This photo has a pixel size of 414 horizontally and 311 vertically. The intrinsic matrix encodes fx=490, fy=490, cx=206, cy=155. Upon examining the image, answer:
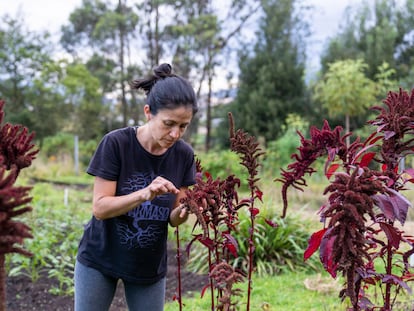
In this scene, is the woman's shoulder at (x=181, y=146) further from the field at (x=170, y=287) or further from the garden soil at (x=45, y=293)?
the garden soil at (x=45, y=293)

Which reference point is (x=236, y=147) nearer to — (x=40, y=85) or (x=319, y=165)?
(x=319, y=165)

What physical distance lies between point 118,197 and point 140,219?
0.29 meters

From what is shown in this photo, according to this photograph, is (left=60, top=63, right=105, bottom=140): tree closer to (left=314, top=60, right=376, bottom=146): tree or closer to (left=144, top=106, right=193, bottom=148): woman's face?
(left=314, top=60, right=376, bottom=146): tree

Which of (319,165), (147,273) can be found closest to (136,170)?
(147,273)

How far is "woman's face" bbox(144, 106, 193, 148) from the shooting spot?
192 centimetres

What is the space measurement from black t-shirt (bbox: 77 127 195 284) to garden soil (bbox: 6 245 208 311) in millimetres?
1510

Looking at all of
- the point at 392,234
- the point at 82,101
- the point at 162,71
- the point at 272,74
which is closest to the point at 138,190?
the point at 162,71

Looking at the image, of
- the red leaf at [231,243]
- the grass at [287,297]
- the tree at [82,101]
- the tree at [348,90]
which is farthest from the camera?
the tree at [82,101]

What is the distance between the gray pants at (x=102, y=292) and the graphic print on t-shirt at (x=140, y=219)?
0.72 feet

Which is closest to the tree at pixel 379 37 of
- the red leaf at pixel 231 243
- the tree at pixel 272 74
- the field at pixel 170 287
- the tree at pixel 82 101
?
the tree at pixel 272 74

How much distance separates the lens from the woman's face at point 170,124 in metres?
1.92

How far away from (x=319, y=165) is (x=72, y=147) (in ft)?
40.0

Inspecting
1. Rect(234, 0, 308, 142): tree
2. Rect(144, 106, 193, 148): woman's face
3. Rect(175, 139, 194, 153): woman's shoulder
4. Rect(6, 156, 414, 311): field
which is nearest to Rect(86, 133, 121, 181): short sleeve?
Rect(144, 106, 193, 148): woman's face

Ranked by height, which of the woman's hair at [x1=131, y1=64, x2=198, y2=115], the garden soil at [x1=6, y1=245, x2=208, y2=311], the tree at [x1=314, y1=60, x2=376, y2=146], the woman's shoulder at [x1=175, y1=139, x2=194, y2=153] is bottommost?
the garden soil at [x1=6, y1=245, x2=208, y2=311]
